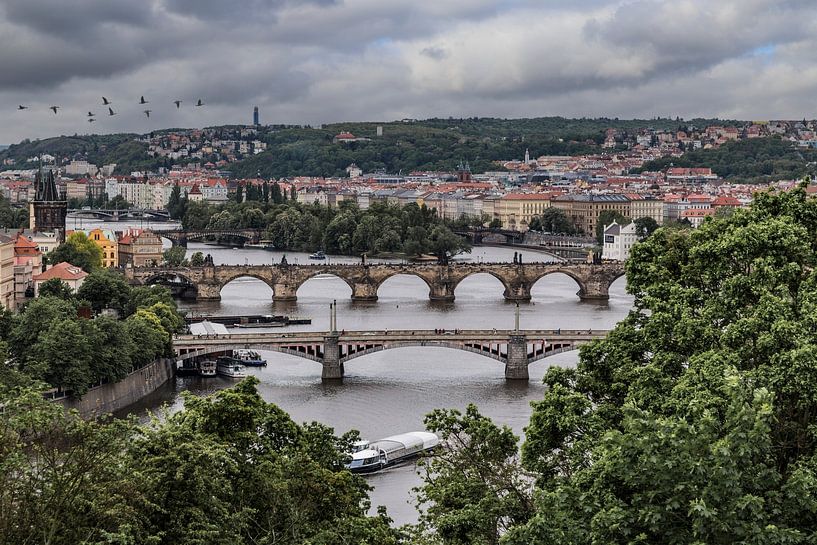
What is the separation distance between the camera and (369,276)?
67.4 m

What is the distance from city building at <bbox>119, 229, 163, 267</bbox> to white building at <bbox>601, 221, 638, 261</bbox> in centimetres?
2503

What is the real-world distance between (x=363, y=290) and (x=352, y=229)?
27.7 meters

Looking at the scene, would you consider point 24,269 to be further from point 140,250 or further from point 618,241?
point 618,241

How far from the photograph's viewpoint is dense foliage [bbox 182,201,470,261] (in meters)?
89.9

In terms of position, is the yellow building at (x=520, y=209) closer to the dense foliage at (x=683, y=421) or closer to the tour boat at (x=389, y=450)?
the tour boat at (x=389, y=450)

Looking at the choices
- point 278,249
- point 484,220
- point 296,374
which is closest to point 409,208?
point 278,249

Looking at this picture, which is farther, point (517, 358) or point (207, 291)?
point (207, 291)

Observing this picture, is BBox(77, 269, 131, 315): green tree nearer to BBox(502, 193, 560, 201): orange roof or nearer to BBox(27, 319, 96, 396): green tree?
BBox(27, 319, 96, 396): green tree

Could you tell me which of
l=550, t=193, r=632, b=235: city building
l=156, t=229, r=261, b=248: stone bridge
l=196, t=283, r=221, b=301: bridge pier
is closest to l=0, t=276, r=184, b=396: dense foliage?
l=196, t=283, r=221, b=301: bridge pier

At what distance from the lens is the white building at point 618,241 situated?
8488 cm

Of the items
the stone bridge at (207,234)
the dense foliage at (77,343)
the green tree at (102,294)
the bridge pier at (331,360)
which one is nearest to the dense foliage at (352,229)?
the stone bridge at (207,234)

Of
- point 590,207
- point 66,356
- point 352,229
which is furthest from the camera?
point 590,207

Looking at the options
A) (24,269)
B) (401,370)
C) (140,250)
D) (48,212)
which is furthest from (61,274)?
(140,250)

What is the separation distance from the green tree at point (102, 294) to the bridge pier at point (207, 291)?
49.5ft
